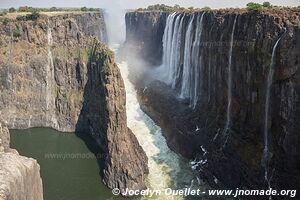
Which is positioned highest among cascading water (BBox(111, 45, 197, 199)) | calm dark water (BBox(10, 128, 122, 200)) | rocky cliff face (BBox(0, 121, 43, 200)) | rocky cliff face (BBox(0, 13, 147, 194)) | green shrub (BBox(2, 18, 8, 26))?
green shrub (BBox(2, 18, 8, 26))

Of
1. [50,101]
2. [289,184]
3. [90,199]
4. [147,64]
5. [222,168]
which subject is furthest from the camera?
[147,64]

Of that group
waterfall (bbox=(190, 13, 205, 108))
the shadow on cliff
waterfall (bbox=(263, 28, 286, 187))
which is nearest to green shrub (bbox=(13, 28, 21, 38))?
the shadow on cliff

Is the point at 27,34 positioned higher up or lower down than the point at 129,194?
higher up

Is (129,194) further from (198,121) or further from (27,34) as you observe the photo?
(27,34)

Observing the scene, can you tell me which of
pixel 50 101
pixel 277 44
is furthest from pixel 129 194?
pixel 50 101

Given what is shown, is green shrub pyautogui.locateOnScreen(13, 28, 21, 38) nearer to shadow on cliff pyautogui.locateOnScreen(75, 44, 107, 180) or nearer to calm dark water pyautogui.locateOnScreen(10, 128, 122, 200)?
shadow on cliff pyautogui.locateOnScreen(75, 44, 107, 180)

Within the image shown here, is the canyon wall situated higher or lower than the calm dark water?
higher
